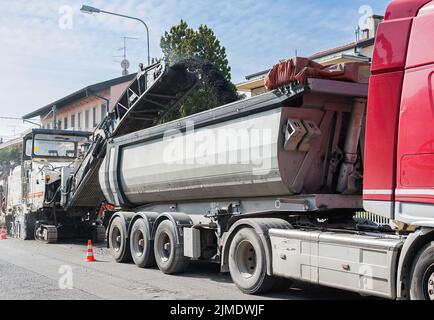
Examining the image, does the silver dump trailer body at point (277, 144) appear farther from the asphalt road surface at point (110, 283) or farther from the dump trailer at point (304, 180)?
the asphalt road surface at point (110, 283)

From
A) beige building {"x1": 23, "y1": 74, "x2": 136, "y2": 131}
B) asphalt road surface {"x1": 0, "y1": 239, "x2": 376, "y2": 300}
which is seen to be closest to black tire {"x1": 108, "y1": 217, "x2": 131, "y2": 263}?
asphalt road surface {"x1": 0, "y1": 239, "x2": 376, "y2": 300}

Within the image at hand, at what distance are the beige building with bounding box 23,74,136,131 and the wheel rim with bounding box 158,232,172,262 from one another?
2821 centimetres

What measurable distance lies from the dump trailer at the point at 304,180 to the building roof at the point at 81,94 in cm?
2742

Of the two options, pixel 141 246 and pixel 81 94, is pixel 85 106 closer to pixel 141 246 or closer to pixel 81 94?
pixel 81 94

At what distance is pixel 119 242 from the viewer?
12.3 metres

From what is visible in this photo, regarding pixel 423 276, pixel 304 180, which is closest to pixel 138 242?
pixel 304 180

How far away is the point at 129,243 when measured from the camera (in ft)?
38.7

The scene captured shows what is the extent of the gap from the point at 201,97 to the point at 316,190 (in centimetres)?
687

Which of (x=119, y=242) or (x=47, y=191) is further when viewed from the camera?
(x=47, y=191)

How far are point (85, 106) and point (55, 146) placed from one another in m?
26.8

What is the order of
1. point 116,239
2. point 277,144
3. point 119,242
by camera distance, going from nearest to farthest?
point 277,144 → point 119,242 → point 116,239

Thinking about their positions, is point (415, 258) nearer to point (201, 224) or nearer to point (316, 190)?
point (316, 190)

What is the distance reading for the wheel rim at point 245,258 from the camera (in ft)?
27.3
